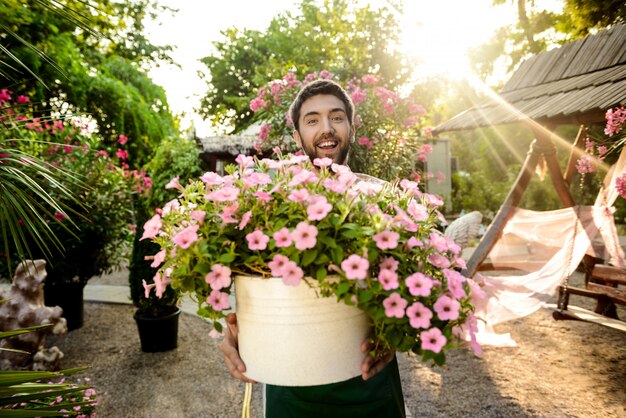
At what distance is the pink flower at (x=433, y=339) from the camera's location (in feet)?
2.76

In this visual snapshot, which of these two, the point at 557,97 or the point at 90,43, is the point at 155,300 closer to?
the point at 557,97

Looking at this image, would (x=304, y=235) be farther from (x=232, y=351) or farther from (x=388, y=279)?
(x=232, y=351)

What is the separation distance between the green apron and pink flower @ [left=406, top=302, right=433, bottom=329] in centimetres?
69

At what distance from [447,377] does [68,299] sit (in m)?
4.11

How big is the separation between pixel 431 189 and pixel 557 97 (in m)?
11.0

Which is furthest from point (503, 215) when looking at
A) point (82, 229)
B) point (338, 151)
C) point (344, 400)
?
point (82, 229)

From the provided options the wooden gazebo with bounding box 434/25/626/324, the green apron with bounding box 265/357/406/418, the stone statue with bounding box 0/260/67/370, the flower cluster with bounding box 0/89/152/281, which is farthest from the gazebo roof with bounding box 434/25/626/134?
the stone statue with bounding box 0/260/67/370

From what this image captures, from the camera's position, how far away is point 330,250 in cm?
93

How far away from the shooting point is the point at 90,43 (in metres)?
12.9

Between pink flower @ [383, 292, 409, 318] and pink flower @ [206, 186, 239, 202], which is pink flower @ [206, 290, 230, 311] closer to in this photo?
pink flower @ [206, 186, 239, 202]

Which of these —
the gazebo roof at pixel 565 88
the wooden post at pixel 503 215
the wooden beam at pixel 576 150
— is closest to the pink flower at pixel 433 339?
the gazebo roof at pixel 565 88

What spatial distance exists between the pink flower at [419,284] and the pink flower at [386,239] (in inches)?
3.0

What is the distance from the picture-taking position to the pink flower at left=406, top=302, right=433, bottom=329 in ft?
2.79

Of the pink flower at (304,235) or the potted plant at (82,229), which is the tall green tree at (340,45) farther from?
the pink flower at (304,235)
